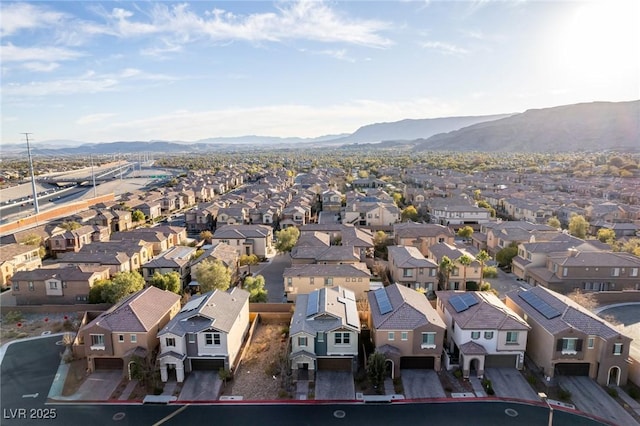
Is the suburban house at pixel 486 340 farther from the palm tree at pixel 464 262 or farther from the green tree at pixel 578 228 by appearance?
the green tree at pixel 578 228

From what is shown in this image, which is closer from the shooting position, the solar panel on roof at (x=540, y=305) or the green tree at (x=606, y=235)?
the solar panel on roof at (x=540, y=305)

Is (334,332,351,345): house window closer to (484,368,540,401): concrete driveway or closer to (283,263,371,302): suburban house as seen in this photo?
(484,368,540,401): concrete driveway

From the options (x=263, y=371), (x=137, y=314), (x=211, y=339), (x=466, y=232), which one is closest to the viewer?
(x=211, y=339)

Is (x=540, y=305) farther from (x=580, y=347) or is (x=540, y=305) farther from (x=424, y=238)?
(x=424, y=238)

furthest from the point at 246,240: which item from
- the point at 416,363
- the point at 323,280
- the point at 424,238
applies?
the point at 416,363

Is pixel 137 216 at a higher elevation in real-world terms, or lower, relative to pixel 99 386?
higher

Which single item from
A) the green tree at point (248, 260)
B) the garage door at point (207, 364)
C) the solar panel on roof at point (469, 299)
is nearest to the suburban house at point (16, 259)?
the green tree at point (248, 260)

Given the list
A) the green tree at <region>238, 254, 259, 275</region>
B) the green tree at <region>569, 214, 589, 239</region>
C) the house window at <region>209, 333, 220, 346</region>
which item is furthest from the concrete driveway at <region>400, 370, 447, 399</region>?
the green tree at <region>569, 214, 589, 239</region>
